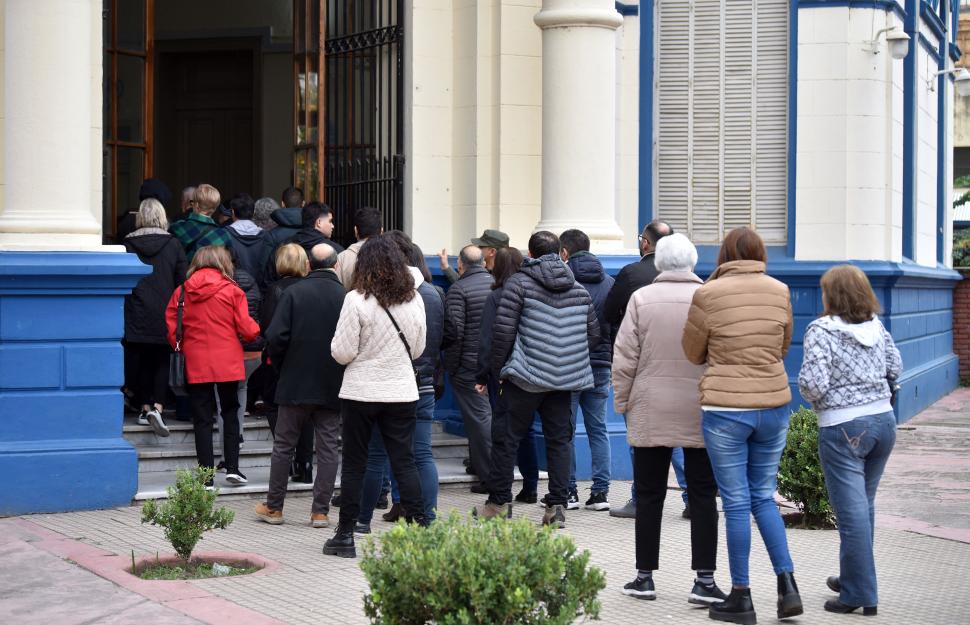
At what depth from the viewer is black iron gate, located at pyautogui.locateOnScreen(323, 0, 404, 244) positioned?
12.5 m

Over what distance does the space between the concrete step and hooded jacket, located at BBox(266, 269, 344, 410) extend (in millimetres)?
1247

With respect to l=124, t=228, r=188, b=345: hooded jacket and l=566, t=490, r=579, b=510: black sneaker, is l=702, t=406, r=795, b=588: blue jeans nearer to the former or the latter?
l=566, t=490, r=579, b=510: black sneaker

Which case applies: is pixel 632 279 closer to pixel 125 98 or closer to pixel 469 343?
pixel 469 343

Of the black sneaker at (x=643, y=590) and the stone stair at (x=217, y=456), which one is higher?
the stone stair at (x=217, y=456)

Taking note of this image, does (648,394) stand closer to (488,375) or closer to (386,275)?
(386,275)

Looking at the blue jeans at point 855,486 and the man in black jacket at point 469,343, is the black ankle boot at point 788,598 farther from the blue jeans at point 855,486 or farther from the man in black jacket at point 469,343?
the man in black jacket at point 469,343

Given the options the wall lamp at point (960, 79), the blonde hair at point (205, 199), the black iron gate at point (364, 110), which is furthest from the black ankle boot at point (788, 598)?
the wall lamp at point (960, 79)

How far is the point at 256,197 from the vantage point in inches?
722

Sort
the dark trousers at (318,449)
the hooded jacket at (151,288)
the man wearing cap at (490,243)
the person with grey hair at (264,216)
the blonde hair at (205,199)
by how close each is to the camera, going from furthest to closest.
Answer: the person with grey hair at (264,216), the blonde hair at (205,199), the hooded jacket at (151,288), the man wearing cap at (490,243), the dark trousers at (318,449)

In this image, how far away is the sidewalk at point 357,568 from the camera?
22.5 ft

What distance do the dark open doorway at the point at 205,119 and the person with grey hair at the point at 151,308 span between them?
7850 millimetres

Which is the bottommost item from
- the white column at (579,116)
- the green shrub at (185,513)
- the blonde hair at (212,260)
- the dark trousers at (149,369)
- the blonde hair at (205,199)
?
the green shrub at (185,513)

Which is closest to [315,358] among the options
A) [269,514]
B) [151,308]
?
[269,514]

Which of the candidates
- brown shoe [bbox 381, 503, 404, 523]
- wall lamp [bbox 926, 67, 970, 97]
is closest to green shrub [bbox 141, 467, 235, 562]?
brown shoe [bbox 381, 503, 404, 523]
